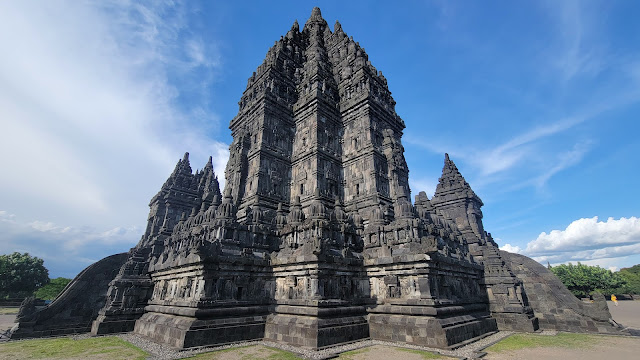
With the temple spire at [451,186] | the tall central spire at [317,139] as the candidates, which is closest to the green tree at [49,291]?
the tall central spire at [317,139]

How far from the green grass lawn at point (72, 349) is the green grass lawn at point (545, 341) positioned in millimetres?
16103

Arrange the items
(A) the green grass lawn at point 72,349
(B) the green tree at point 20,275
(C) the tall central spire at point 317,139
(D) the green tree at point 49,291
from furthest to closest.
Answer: (D) the green tree at point 49,291
(B) the green tree at point 20,275
(C) the tall central spire at point 317,139
(A) the green grass lawn at point 72,349

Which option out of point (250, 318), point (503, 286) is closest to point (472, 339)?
point (503, 286)

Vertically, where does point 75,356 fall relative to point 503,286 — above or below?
below

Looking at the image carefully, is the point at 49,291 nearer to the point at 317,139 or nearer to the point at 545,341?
the point at 317,139

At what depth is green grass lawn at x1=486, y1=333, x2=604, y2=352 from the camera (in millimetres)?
13293

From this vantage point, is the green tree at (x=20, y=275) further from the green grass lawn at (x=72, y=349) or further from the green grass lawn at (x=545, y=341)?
the green grass lawn at (x=545, y=341)

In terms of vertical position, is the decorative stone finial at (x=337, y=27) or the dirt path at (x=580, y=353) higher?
the decorative stone finial at (x=337, y=27)

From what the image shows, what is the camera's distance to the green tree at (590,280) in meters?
53.2

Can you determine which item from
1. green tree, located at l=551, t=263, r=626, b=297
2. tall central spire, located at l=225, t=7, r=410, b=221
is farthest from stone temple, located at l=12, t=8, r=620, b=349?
green tree, located at l=551, t=263, r=626, b=297

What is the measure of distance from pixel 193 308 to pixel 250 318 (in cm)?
301

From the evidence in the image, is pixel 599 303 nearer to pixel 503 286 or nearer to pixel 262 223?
pixel 503 286

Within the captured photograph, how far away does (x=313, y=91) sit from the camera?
94.8 ft

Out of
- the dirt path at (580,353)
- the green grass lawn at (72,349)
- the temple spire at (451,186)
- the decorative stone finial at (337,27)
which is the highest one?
the decorative stone finial at (337,27)
